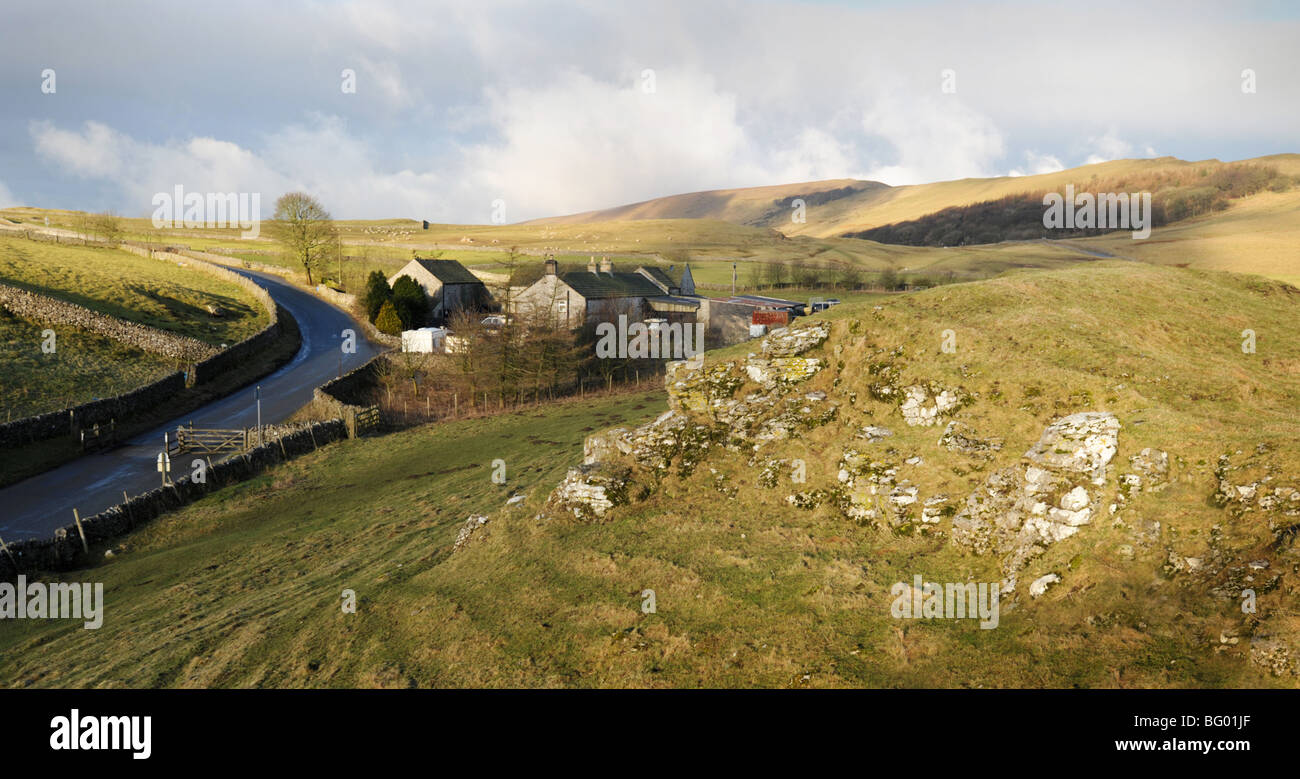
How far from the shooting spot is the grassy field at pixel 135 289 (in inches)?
2373

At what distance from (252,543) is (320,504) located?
4.59 meters

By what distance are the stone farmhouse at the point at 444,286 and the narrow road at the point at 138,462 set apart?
11.6 m

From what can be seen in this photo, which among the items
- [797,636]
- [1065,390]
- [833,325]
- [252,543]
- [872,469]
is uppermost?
[833,325]

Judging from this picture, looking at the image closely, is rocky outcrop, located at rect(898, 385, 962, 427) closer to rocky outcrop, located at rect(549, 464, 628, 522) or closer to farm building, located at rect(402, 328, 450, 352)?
rocky outcrop, located at rect(549, 464, 628, 522)

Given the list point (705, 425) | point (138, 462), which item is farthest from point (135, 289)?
point (705, 425)

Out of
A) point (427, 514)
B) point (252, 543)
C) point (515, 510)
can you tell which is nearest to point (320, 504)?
point (252, 543)

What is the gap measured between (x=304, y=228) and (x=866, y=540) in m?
97.5

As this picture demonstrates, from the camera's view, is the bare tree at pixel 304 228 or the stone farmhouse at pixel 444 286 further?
the bare tree at pixel 304 228

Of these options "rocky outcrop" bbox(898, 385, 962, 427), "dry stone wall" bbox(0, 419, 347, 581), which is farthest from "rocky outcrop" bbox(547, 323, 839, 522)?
"dry stone wall" bbox(0, 419, 347, 581)

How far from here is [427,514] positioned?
22.8 metres

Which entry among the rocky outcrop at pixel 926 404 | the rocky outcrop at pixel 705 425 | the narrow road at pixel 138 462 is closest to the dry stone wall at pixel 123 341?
the narrow road at pixel 138 462

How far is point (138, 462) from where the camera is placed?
35281 millimetres

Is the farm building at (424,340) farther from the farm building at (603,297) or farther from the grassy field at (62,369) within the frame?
the grassy field at (62,369)
